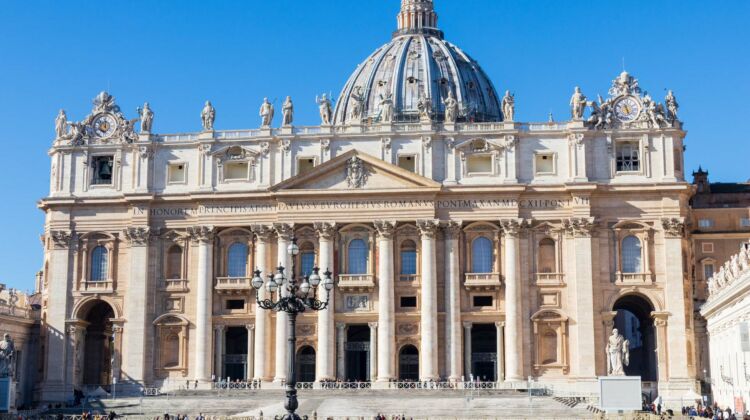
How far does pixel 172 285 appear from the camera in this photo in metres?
84.6

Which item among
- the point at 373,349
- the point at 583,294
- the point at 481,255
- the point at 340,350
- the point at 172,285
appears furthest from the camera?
the point at 172,285

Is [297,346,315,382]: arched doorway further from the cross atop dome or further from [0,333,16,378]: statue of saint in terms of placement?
the cross atop dome

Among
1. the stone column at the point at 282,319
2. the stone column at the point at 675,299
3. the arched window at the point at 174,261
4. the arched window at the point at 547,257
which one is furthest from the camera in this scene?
the arched window at the point at 174,261

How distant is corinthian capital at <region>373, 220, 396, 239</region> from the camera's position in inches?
3216

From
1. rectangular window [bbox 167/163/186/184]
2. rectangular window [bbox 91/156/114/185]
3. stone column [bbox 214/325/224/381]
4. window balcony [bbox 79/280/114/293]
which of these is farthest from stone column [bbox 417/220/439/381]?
rectangular window [bbox 91/156/114/185]

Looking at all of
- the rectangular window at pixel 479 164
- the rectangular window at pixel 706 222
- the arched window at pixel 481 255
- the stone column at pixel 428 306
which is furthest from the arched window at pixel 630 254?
the stone column at pixel 428 306

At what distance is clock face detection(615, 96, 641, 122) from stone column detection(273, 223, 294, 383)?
23.2m

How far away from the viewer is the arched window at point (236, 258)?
84.3 meters

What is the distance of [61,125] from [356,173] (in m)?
22.1

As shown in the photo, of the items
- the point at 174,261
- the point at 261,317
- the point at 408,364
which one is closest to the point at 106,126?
the point at 174,261

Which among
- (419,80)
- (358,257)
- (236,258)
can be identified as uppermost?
(419,80)

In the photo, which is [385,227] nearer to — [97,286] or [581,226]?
[581,226]

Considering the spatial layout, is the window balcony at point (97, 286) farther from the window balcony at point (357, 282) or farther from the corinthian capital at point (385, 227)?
the corinthian capital at point (385, 227)

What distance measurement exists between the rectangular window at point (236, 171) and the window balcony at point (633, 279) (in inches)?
1024
